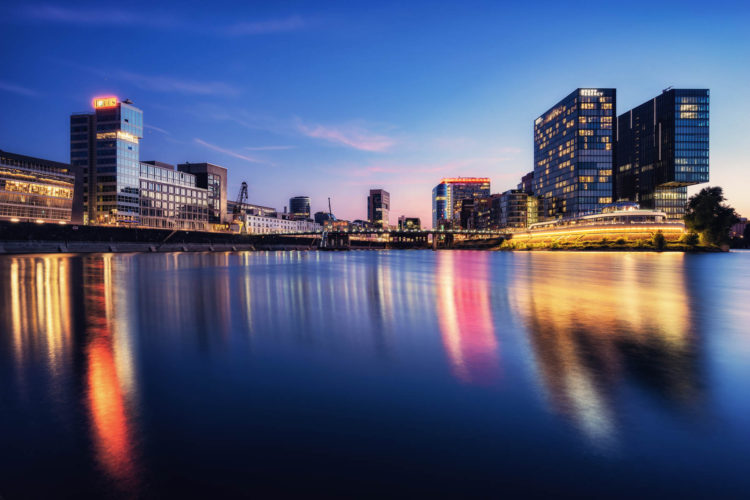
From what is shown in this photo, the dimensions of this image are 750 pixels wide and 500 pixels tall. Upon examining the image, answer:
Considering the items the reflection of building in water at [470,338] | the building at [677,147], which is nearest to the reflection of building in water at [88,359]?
the reflection of building in water at [470,338]

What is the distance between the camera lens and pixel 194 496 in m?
3.88

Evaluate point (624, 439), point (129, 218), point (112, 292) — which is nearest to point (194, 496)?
point (624, 439)

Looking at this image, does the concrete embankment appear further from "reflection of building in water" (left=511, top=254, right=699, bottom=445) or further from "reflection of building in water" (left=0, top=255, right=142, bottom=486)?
"reflection of building in water" (left=511, top=254, right=699, bottom=445)

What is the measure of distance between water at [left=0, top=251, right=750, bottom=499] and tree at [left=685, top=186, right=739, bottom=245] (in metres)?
118

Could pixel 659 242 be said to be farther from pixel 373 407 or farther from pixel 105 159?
pixel 105 159

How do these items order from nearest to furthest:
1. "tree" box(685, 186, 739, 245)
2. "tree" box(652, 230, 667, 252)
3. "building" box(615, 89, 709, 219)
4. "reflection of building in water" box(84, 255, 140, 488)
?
"reflection of building in water" box(84, 255, 140, 488) → "tree" box(685, 186, 739, 245) → "tree" box(652, 230, 667, 252) → "building" box(615, 89, 709, 219)

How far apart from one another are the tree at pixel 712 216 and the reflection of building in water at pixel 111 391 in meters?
133

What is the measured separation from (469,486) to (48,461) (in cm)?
497

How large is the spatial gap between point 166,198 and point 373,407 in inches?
7960

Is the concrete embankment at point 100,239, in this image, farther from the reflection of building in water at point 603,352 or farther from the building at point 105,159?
the reflection of building in water at point 603,352

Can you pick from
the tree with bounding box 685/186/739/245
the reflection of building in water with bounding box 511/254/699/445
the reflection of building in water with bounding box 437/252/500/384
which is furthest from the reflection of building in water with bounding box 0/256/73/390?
the tree with bounding box 685/186/739/245

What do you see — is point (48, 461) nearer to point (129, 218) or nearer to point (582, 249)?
point (582, 249)

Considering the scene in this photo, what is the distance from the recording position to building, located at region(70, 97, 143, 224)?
5974 inches

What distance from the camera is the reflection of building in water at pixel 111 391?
4633 mm
